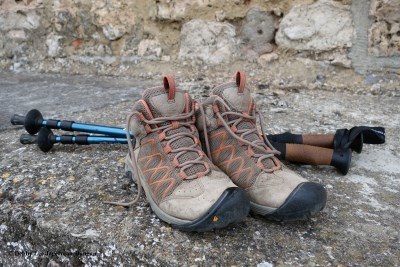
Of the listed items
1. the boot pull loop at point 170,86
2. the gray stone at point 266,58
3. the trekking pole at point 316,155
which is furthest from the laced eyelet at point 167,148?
the gray stone at point 266,58

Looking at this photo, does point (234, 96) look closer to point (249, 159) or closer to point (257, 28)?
point (249, 159)

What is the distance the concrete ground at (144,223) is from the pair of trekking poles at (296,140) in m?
0.04

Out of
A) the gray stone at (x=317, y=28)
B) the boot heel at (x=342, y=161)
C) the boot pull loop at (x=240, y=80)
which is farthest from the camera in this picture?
the gray stone at (x=317, y=28)

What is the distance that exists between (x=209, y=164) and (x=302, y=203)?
28 centimetres

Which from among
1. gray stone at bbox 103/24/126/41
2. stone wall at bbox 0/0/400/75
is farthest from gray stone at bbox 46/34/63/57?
gray stone at bbox 103/24/126/41

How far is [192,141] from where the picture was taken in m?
1.24

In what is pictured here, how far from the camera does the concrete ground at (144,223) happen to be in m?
1.02

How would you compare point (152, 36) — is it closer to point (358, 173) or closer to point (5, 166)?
point (5, 166)

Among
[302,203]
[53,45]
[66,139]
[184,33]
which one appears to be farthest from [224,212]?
[53,45]

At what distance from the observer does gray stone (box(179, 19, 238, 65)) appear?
9.17ft

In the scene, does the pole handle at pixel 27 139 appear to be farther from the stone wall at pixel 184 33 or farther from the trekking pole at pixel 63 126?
the stone wall at pixel 184 33

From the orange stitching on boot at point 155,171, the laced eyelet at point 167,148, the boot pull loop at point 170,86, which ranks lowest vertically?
the orange stitching on boot at point 155,171

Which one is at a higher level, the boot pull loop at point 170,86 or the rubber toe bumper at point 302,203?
the boot pull loop at point 170,86

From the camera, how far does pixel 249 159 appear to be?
1.23m
